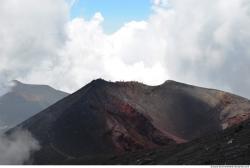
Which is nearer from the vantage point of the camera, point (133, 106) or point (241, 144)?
point (241, 144)

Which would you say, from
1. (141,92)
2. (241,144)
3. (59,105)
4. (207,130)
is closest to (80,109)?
(59,105)

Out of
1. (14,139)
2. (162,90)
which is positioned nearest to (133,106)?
(162,90)

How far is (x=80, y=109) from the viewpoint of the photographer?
15625 centimetres

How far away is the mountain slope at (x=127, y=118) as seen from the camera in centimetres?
14050

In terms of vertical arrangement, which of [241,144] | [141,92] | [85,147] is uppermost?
[141,92]

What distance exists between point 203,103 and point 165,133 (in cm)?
3216

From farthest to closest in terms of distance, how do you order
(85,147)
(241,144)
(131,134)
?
(131,134)
(85,147)
(241,144)

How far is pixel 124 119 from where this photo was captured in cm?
16225

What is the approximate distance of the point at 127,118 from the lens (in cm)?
16338

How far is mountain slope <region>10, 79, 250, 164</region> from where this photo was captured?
140 metres

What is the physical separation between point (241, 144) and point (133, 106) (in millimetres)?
115638

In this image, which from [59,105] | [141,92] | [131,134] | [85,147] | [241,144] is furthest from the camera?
[141,92]

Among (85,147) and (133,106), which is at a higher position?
(133,106)

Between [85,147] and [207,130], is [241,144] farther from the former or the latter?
[207,130]
